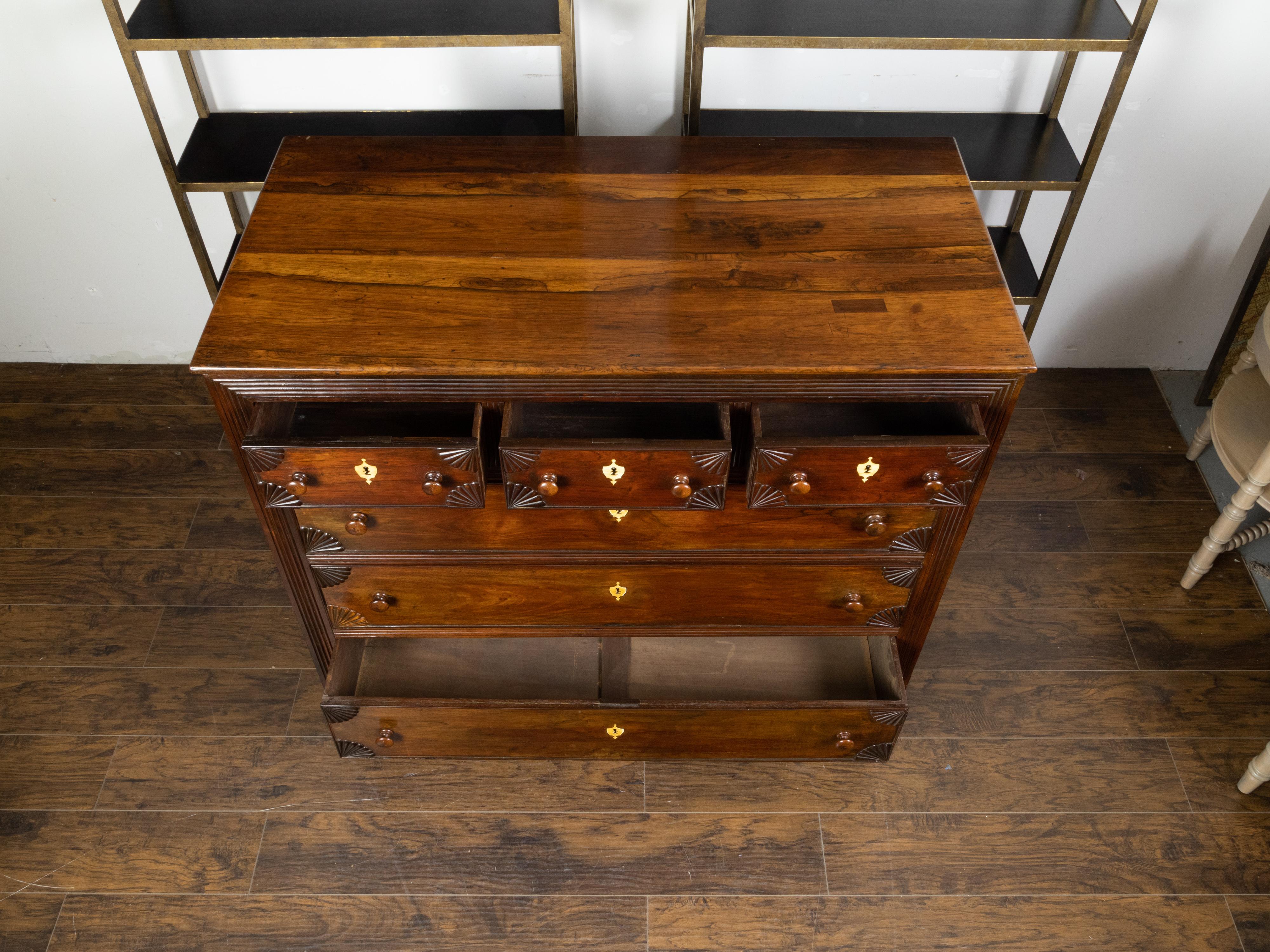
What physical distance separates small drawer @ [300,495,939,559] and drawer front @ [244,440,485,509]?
0.06 m

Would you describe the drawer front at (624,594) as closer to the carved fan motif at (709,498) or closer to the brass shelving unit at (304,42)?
the carved fan motif at (709,498)

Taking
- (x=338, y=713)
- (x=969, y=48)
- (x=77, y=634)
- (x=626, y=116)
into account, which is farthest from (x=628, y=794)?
(x=969, y=48)

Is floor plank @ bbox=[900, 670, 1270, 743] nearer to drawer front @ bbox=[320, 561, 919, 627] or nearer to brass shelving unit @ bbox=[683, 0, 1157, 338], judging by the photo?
drawer front @ bbox=[320, 561, 919, 627]

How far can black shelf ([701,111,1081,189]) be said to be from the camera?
1.89 meters

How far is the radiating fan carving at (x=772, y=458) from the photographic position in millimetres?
1355

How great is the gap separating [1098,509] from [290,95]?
204cm

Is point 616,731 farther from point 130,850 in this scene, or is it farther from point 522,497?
point 130,850

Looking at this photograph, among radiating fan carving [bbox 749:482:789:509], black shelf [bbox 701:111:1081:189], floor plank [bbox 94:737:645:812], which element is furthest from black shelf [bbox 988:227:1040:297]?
floor plank [bbox 94:737:645:812]

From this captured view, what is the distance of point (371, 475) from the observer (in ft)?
4.58


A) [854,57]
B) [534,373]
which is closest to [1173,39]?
[854,57]

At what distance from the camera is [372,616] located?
1729 millimetres

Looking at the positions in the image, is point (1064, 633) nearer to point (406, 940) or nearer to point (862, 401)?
point (862, 401)

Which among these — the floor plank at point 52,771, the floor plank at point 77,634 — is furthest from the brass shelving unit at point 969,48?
the floor plank at point 52,771

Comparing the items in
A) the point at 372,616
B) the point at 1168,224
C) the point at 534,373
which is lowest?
the point at 372,616
